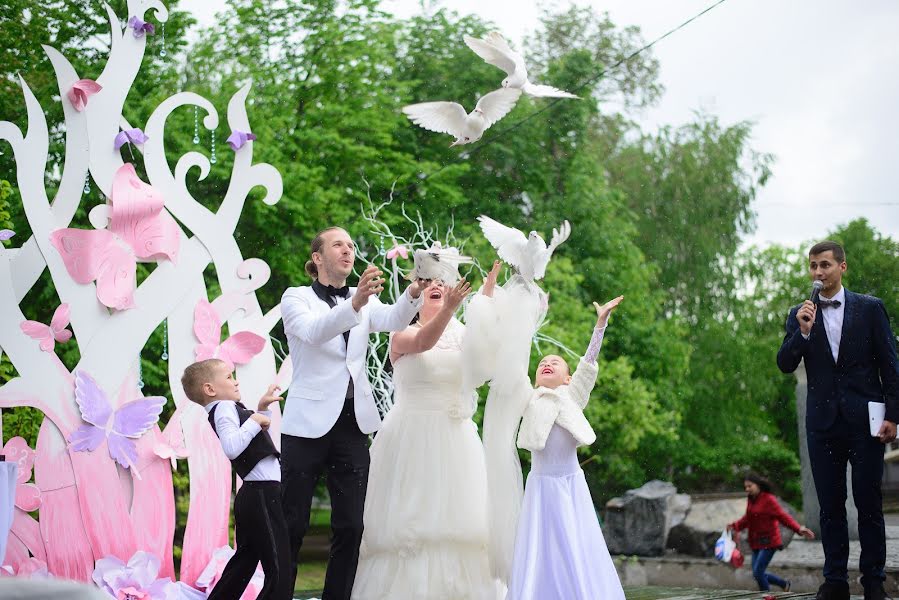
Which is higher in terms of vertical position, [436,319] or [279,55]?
[279,55]

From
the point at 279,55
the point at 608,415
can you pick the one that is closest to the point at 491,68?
the point at 279,55

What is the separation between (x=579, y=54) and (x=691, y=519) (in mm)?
9295

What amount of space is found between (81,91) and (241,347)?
179cm

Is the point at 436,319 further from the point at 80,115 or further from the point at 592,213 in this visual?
the point at 592,213

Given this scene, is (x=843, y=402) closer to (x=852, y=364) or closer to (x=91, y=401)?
(x=852, y=364)

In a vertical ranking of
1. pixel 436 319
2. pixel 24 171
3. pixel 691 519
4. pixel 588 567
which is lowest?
pixel 691 519

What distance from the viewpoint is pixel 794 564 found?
9391 millimetres

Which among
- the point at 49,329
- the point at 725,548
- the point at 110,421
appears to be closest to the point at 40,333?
the point at 49,329

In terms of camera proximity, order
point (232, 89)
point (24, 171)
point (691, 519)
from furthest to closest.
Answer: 1. point (232, 89)
2. point (691, 519)
3. point (24, 171)

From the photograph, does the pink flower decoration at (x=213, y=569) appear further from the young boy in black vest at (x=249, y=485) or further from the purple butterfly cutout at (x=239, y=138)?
the purple butterfly cutout at (x=239, y=138)

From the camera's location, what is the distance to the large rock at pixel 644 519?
489 inches

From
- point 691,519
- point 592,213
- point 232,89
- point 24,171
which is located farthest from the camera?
point 592,213

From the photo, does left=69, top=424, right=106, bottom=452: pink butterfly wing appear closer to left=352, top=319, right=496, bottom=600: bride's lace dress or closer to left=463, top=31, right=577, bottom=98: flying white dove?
left=352, top=319, right=496, bottom=600: bride's lace dress

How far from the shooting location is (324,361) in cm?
478
